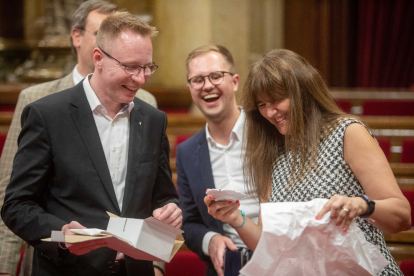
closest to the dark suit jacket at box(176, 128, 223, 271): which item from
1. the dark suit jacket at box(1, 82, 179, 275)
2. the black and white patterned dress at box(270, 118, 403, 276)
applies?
the dark suit jacket at box(1, 82, 179, 275)

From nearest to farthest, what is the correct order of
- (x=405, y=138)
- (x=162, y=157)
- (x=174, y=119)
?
(x=162, y=157) → (x=405, y=138) → (x=174, y=119)

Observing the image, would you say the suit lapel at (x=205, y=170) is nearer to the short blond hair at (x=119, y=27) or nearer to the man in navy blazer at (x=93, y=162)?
the man in navy blazer at (x=93, y=162)

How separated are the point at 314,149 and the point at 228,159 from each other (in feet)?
2.29

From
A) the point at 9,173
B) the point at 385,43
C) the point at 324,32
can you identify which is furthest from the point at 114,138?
the point at 385,43

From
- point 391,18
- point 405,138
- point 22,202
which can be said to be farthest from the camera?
point 391,18

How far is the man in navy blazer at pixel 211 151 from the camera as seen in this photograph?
2.26 metres

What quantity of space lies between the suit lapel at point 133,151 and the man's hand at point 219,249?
56 centimetres

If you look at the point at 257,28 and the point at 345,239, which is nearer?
the point at 345,239

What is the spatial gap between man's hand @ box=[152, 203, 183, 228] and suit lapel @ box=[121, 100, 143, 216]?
12 cm

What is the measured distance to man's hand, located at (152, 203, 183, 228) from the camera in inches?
65.4

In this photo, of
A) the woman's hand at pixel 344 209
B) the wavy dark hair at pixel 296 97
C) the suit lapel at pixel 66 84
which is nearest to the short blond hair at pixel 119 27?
the wavy dark hair at pixel 296 97

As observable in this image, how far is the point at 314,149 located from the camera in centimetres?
173

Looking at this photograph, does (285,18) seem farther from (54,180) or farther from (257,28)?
(54,180)

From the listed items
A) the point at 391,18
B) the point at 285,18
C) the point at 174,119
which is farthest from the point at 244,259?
the point at 391,18
